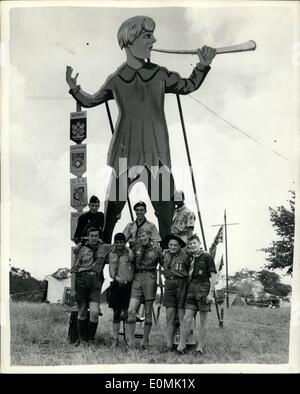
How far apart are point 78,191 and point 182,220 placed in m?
1.00

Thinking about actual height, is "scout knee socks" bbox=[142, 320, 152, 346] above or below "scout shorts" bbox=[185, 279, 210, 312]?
below

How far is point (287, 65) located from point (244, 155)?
92cm

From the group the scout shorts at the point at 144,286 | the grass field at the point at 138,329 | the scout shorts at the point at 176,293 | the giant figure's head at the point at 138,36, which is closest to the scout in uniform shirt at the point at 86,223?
the scout shorts at the point at 144,286

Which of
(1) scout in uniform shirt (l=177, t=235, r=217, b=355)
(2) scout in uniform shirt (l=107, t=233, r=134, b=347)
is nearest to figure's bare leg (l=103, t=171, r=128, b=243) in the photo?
(2) scout in uniform shirt (l=107, t=233, r=134, b=347)

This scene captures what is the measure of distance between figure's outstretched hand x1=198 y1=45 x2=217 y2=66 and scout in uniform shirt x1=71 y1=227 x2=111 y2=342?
1854 millimetres

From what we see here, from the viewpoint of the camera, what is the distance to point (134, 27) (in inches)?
223

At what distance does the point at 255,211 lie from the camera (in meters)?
5.75

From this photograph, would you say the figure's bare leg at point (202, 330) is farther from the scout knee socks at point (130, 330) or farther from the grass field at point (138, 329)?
the scout knee socks at point (130, 330)

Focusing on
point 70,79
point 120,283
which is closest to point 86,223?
point 120,283

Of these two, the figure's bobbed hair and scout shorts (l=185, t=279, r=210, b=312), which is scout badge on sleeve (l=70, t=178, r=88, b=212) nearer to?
scout shorts (l=185, t=279, r=210, b=312)

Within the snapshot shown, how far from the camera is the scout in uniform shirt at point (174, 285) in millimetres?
5582

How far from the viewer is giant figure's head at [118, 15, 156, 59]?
18.6ft

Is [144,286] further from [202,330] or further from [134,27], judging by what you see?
[134,27]
